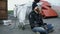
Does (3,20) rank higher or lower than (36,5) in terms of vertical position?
lower

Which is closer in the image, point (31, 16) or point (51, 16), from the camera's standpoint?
point (31, 16)

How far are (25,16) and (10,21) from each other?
1.67m

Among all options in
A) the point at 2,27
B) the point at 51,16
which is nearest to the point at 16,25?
the point at 2,27

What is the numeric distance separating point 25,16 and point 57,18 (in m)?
3.04

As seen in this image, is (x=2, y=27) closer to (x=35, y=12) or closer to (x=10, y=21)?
(x=10, y=21)

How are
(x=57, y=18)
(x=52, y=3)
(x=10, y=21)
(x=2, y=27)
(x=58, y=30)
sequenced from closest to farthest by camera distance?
(x=58, y=30)
(x=2, y=27)
(x=10, y=21)
(x=57, y=18)
(x=52, y=3)

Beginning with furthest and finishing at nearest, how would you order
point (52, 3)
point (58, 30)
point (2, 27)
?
1. point (52, 3)
2. point (2, 27)
3. point (58, 30)

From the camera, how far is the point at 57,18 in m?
11.5

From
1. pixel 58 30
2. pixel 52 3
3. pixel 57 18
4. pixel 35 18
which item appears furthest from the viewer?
pixel 52 3

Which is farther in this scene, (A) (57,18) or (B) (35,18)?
(A) (57,18)

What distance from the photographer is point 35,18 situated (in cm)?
757

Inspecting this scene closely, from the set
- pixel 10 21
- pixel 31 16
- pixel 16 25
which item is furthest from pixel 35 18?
pixel 10 21

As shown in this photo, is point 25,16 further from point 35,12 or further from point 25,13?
point 35,12

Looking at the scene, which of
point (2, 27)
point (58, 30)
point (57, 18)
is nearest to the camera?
point (58, 30)
